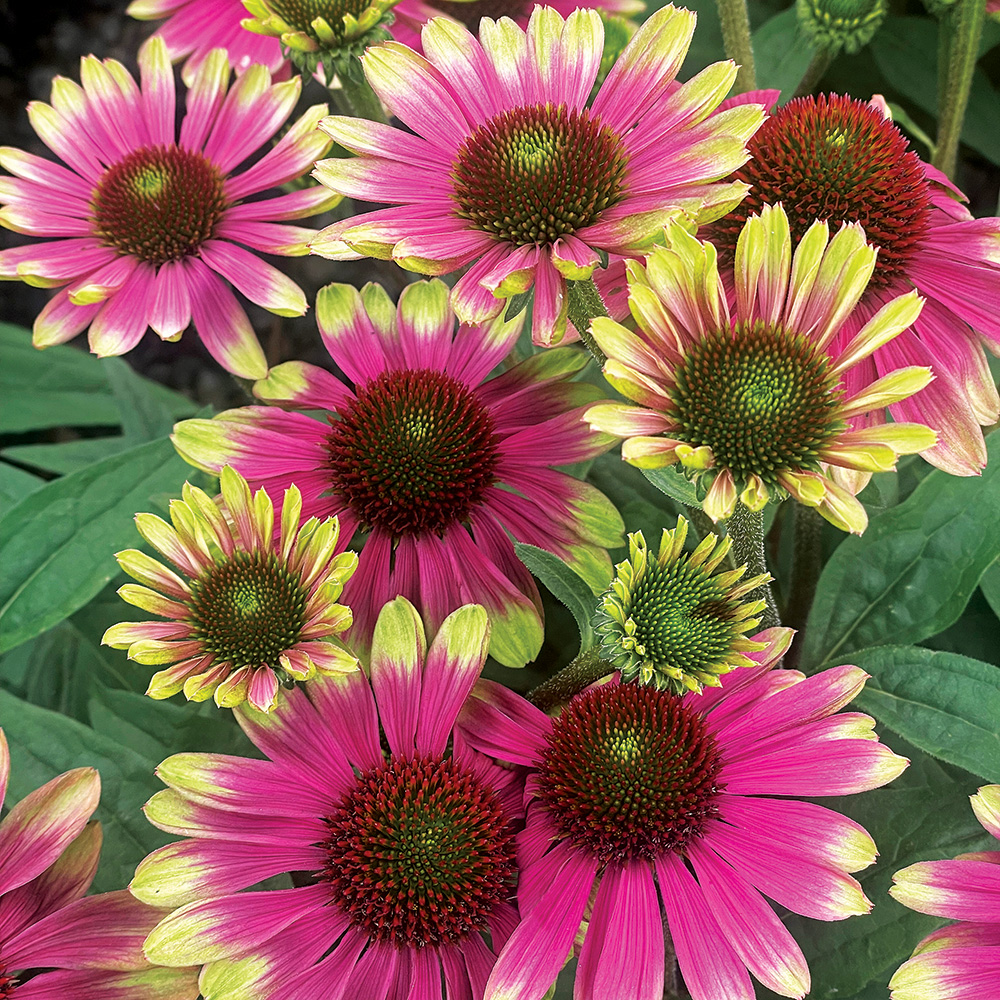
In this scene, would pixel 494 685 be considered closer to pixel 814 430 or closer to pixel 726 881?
pixel 726 881

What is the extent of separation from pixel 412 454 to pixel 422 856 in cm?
35

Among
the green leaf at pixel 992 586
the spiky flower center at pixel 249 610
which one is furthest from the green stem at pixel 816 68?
the spiky flower center at pixel 249 610

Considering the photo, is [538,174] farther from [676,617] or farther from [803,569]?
[803,569]

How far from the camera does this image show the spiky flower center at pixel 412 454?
3.32ft

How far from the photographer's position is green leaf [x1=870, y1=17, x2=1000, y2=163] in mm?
1846

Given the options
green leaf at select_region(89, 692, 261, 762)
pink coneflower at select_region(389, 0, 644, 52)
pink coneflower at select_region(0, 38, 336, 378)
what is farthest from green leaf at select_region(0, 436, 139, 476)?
pink coneflower at select_region(389, 0, 644, 52)

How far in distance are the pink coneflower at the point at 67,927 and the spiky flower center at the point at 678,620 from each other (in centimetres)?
46

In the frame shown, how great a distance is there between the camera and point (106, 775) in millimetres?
1115

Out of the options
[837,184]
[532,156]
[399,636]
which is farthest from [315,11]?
[399,636]

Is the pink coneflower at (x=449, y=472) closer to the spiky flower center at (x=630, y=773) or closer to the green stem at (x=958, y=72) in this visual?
the spiky flower center at (x=630, y=773)

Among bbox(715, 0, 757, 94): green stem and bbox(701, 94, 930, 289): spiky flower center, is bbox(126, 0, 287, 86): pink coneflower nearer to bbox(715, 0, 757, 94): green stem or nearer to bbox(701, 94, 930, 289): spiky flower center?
bbox(715, 0, 757, 94): green stem

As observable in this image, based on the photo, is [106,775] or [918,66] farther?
[918,66]

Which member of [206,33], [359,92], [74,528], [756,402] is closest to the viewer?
[756,402]

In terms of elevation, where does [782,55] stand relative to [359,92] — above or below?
above
